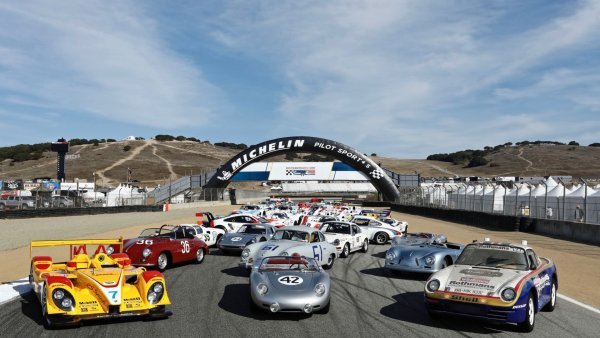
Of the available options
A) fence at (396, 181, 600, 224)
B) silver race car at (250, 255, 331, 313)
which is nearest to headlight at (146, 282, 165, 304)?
silver race car at (250, 255, 331, 313)

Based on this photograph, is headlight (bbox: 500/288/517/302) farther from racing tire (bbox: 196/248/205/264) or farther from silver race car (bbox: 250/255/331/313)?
racing tire (bbox: 196/248/205/264)

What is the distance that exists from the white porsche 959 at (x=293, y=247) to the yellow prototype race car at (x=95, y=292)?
427cm

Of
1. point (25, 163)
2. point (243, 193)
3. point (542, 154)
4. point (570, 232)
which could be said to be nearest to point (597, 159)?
point (542, 154)

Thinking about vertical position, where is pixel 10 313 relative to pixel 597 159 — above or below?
below

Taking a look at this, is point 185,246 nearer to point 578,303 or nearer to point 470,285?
point 470,285

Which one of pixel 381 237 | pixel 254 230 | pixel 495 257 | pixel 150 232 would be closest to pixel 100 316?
pixel 495 257

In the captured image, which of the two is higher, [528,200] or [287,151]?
[287,151]

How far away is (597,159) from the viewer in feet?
492

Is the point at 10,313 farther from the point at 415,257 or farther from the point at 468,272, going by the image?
the point at 415,257

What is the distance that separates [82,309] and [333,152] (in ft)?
179

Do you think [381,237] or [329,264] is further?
[381,237]

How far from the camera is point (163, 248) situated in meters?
14.5

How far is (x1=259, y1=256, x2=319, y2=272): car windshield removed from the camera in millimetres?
10445

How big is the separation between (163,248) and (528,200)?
28.6m
